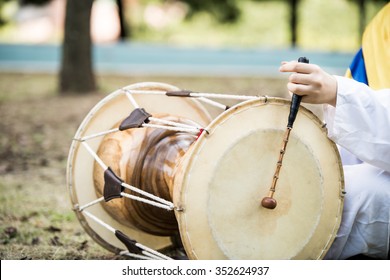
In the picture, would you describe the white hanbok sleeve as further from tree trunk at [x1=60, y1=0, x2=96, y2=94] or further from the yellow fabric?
tree trunk at [x1=60, y1=0, x2=96, y2=94]

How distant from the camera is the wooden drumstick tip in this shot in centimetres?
170

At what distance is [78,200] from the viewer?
2285 mm

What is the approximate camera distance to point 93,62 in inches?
285

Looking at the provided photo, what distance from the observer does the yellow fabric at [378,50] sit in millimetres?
2078

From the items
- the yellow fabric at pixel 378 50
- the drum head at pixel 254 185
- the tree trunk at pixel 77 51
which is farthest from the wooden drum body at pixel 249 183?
the tree trunk at pixel 77 51

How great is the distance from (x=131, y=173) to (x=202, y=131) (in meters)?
0.42

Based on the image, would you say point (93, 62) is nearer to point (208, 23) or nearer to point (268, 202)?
point (268, 202)

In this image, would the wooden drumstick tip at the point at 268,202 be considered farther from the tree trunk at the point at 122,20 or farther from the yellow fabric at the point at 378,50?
the tree trunk at the point at 122,20

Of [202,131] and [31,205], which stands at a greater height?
[202,131]

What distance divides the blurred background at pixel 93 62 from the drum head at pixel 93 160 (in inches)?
5.3

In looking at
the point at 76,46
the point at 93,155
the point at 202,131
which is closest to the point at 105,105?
the point at 93,155
